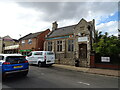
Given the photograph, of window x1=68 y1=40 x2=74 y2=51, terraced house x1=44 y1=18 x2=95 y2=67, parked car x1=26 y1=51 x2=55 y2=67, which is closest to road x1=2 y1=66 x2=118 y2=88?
parked car x1=26 y1=51 x2=55 y2=67

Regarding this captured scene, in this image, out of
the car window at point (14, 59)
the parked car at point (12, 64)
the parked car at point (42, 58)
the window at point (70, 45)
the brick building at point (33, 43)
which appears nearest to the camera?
the parked car at point (12, 64)

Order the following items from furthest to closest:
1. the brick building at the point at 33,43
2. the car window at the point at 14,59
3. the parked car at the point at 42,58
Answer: the brick building at the point at 33,43, the parked car at the point at 42,58, the car window at the point at 14,59

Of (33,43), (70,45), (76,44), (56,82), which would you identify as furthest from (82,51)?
(33,43)

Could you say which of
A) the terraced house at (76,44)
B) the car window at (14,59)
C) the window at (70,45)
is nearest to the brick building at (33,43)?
the terraced house at (76,44)

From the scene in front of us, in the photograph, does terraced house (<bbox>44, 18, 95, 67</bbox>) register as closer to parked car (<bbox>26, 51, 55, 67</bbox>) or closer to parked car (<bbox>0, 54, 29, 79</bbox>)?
parked car (<bbox>26, 51, 55, 67</bbox>)

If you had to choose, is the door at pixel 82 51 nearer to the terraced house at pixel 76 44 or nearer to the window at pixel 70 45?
the terraced house at pixel 76 44

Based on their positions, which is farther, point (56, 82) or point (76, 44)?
point (76, 44)

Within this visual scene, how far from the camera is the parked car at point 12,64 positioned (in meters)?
6.00

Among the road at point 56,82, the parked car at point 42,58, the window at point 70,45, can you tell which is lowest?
the road at point 56,82

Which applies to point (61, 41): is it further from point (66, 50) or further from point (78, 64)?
point (78, 64)

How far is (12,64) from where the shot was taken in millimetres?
6254

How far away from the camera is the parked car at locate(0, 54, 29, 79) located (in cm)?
600

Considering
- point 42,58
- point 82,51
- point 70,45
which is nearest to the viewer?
point 42,58

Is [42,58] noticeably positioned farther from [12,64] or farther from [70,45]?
[12,64]
